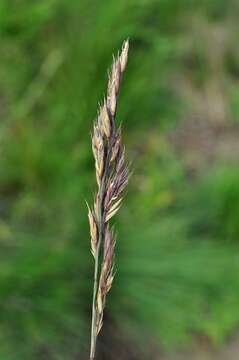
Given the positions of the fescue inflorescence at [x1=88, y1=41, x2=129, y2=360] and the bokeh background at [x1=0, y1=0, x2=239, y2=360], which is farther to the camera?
the bokeh background at [x1=0, y1=0, x2=239, y2=360]

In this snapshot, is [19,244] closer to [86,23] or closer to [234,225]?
[86,23]

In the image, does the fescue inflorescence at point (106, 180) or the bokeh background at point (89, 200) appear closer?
the fescue inflorescence at point (106, 180)

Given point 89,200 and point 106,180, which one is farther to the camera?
point 89,200
